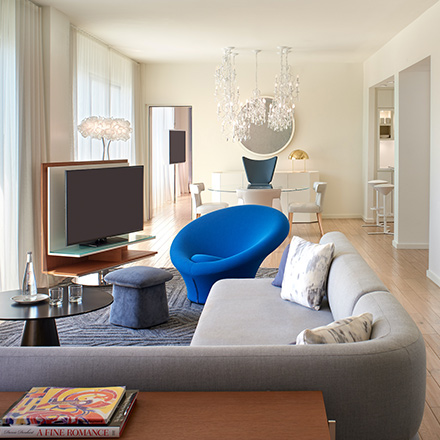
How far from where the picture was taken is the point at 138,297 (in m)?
4.58

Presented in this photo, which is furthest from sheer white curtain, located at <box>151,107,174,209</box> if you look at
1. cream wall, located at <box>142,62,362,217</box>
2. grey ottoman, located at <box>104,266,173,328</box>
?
grey ottoman, located at <box>104,266,173,328</box>

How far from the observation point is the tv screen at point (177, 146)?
1440 cm

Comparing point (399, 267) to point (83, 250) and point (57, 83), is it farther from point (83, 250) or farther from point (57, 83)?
point (57, 83)

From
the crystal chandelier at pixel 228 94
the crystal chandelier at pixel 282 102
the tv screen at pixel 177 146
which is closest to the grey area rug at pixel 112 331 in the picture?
the crystal chandelier at pixel 228 94

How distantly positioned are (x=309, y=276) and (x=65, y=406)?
207 centimetres

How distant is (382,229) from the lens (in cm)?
981

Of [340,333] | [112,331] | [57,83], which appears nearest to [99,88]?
[57,83]

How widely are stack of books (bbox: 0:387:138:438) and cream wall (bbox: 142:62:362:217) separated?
30.9ft

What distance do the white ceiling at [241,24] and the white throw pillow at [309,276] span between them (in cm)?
341

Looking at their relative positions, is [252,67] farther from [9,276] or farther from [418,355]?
[418,355]

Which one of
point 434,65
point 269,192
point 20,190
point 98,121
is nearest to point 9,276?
point 20,190

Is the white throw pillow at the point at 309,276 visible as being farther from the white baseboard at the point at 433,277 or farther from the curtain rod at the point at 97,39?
the curtain rod at the point at 97,39

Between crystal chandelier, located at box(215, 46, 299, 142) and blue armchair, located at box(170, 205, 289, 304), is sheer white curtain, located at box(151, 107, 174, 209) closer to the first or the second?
crystal chandelier, located at box(215, 46, 299, 142)

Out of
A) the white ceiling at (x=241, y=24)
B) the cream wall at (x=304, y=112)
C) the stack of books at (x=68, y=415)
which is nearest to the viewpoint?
the stack of books at (x=68, y=415)
